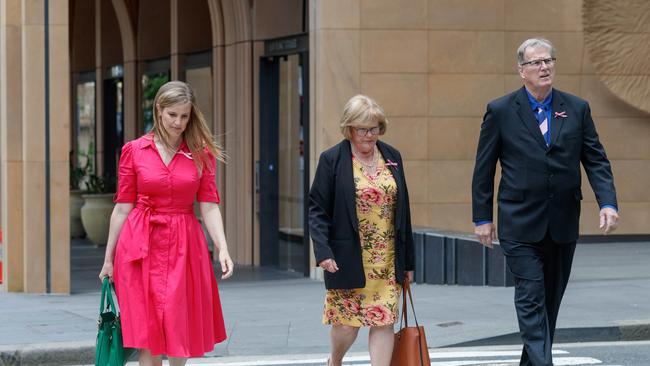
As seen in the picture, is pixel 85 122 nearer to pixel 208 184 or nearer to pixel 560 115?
pixel 208 184

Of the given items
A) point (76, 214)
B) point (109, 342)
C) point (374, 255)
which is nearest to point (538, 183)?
point (374, 255)

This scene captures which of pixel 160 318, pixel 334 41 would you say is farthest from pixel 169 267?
pixel 334 41

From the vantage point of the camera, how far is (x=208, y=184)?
6.81 metres

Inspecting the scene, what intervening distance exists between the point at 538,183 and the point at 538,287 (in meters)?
0.56

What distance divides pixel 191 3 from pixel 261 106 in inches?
138

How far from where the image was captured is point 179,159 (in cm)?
671

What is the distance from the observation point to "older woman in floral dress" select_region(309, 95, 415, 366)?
22.6 ft

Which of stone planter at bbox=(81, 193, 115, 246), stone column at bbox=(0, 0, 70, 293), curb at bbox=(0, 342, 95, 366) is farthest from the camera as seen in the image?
stone planter at bbox=(81, 193, 115, 246)

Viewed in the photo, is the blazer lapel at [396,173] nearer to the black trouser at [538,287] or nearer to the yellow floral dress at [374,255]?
the yellow floral dress at [374,255]

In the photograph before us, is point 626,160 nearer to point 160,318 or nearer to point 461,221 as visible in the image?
point 461,221

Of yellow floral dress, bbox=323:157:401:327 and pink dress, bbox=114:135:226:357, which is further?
yellow floral dress, bbox=323:157:401:327

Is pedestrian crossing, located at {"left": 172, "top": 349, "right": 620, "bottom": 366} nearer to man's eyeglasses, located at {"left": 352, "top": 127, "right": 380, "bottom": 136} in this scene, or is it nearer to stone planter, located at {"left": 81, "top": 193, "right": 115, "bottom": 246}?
man's eyeglasses, located at {"left": 352, "top": 127, "right": 380, "bottom": 136}

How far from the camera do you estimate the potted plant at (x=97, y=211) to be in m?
20.1

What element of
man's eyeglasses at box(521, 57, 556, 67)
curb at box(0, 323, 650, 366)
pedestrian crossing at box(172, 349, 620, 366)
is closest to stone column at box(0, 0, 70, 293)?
curb at box(0, 323, 650, 366)
